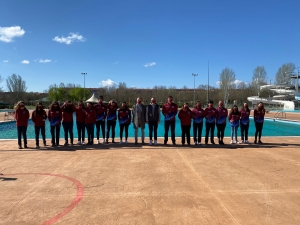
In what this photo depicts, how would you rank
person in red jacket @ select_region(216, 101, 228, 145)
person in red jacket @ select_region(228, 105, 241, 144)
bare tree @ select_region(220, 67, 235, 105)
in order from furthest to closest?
bare tree @ select_region(220, 67, 235, 105)
person in red jacket @ select_region(228, 105, 241, 144)
person in red jacket @ select_region(216, 101, 228, 145)

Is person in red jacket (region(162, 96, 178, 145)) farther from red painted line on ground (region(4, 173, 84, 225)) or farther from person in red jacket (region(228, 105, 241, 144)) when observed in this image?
red painted line on ground (region(4, 173, 84, 225))

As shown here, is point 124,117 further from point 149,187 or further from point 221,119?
point 149,187

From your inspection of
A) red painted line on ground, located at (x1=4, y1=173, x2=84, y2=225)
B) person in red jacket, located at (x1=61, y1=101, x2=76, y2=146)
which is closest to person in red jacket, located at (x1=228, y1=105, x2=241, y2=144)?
person in red jacket, located at (x1=61, y1=101, x2=76, y2=146)

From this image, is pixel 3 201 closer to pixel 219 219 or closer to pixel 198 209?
pixel 198 209

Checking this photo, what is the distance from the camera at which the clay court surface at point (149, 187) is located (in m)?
3.09

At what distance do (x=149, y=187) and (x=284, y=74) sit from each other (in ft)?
269

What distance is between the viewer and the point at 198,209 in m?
3.26

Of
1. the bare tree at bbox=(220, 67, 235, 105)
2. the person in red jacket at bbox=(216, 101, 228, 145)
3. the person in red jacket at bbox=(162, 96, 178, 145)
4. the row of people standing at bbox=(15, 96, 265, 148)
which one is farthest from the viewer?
the bare tree at bbox=(220, 67, 235, 105)

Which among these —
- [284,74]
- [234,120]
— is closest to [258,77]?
[284,74]

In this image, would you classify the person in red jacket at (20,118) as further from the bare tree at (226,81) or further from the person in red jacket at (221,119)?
the bare tree at (226,81)

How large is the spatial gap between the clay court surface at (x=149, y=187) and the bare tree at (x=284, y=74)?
3023 inches

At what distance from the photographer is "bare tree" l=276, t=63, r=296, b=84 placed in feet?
234

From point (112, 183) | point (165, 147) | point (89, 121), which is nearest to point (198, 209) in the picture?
point (112, 183)

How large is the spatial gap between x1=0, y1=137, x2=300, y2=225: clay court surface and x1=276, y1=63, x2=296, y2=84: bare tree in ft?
252
